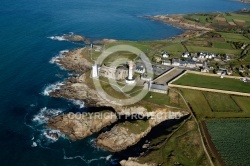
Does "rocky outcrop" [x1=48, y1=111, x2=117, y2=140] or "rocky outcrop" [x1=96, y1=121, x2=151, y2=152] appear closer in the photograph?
"rocky outcrop" [x1=96, y1=121, x2=151, y2=152]

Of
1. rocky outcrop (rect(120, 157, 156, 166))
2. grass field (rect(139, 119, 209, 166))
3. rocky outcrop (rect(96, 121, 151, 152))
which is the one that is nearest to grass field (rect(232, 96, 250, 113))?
grass field (rect(139, 119, 209, 166))

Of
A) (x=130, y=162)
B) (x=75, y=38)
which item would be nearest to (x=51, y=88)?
(x=130, y=162)

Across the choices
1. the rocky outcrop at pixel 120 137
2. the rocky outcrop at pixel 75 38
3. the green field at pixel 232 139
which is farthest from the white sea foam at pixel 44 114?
the rocky outcrop at pixel 75 38

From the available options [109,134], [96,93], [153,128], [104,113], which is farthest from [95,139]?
[96,93]

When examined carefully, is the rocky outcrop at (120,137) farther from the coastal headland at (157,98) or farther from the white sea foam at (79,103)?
the white sea foam at (79,103)

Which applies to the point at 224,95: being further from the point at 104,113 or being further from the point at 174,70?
the point at 104,113

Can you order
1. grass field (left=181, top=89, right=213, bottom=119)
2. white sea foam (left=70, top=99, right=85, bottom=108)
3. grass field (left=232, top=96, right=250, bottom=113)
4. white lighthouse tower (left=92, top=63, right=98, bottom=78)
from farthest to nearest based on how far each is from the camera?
white lighthouse tower (left=92, top=63, right=98, bottom=78) < white sea foam (left=70, top=99, right=85, bottom=108) < grass field (left=232, top=96, right=250, bottom=113) < grass field (left=181, top=89, right=213, bottom=119)

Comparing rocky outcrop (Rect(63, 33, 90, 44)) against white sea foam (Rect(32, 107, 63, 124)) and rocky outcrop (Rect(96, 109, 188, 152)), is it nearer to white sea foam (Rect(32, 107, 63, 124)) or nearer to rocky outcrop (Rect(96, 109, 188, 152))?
white sea foam (Rect(32, 107, 63, 124))
